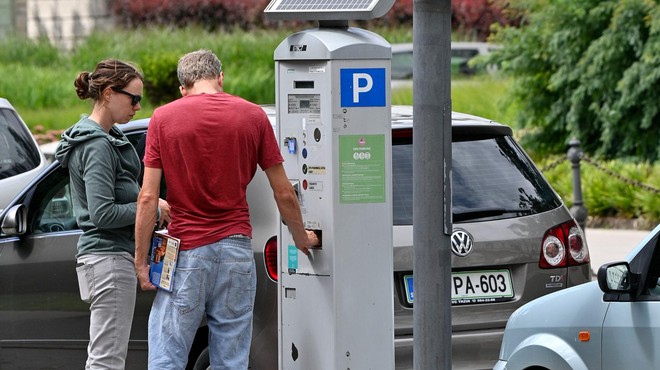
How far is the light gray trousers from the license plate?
1395 millimetres

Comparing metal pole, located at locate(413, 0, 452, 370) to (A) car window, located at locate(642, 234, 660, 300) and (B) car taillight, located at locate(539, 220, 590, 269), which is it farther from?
(B) car taillight, located at locate(539, 220, 590, 269)

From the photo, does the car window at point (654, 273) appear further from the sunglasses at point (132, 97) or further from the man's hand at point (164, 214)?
the sunglasses at point (132, 97)

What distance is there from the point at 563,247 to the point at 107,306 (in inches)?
94.1

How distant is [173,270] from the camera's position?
5.79 m

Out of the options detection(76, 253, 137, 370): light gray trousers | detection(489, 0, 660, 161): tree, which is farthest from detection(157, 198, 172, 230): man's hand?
detection(489, 0, 660, 161): tree

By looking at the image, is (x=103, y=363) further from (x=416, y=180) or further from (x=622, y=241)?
(x=622, y=241)

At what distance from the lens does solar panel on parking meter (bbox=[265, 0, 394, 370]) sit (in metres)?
6.09

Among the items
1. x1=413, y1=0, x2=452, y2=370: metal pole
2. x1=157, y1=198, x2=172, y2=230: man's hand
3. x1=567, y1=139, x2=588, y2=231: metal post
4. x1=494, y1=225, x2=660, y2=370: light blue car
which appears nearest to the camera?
x1=494, y1=225, x2=660, y2=370: light blue car

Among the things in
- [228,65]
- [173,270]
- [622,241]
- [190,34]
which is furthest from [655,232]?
[190,34]

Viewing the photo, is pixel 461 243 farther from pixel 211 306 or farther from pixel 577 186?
pixel 577 186

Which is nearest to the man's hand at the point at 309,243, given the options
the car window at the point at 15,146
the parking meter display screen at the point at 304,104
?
the parking meter display screen at the point at 304,104

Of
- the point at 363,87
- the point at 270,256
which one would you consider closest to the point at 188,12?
the point at 270,256

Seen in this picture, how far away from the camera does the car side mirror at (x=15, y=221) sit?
23.3 ft

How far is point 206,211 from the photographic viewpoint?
581 cm
